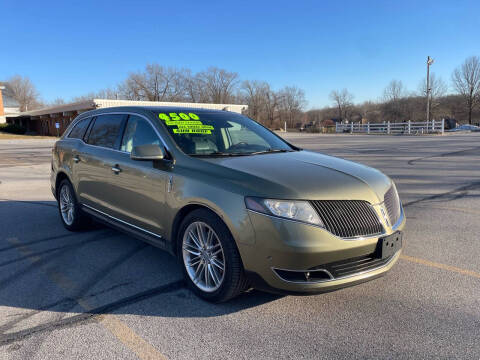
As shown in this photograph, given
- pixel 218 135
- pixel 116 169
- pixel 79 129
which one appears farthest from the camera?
pixel 79 129

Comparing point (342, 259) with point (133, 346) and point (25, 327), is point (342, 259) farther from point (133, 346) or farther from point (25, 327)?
point (25, 327)

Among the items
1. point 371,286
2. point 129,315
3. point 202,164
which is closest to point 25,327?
point 129,315

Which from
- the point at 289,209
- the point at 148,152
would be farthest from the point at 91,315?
the point at 289,209

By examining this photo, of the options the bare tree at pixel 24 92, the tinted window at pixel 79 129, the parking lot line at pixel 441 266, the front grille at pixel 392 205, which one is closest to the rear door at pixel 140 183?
the tinted window at pixel 79 129

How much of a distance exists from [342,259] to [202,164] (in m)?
1.45

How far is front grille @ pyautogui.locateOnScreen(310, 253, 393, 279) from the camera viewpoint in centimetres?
277

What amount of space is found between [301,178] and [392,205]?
0.93m

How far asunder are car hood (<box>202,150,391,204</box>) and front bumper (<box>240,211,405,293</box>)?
10.0 inches

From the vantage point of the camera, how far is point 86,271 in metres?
4.01

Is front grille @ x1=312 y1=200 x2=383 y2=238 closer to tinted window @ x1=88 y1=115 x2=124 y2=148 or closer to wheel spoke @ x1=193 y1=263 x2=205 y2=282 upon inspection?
wheel spoke @ x1=193 y1=263 x2=205 y2=282

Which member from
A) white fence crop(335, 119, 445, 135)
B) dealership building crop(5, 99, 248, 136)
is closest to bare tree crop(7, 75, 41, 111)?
dealership building crop(5, 99, 248, 136)

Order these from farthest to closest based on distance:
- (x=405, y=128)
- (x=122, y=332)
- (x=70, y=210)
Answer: (x=405, y=128), (x=70, y=210), (x=122, y=332)

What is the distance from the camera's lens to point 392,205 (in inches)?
131

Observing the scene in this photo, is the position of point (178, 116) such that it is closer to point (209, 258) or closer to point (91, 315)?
point (209, 258)
